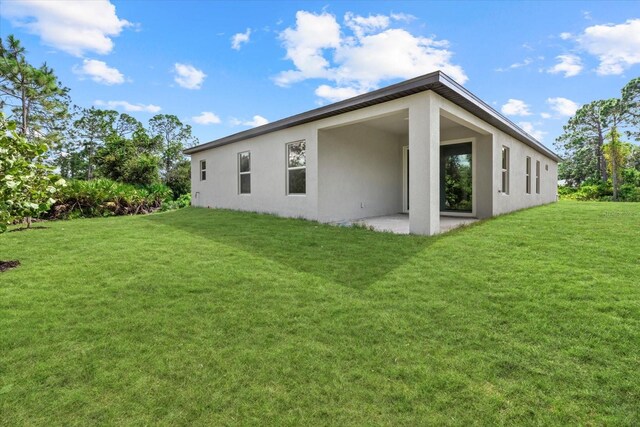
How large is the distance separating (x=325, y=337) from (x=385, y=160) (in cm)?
888

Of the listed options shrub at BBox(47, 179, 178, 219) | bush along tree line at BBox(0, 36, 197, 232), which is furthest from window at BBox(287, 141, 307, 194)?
shrub at BBox(47, 179, 178, 219)

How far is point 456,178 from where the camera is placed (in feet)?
34.0

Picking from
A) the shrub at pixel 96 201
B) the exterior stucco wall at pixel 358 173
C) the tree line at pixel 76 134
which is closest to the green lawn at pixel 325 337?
the exterior stucco wall at pixel 358 173

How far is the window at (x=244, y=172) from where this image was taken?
1129 cm

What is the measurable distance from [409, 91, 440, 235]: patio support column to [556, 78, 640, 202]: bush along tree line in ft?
74.4

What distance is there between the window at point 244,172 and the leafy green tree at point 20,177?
21.1 ft

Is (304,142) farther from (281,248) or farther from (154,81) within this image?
(154,81)

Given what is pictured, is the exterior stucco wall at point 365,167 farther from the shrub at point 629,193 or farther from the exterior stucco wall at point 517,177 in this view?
the shrub at point 629,193

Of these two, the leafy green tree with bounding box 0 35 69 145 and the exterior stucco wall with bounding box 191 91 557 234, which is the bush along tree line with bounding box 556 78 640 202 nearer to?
the exterior stucco wall with bounding box 191 91 557 234

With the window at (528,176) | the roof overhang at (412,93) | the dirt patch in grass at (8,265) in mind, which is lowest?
the dirt patch in grass at (8,265)

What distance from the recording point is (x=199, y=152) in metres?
14.3

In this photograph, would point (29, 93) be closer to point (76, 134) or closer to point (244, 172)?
point (76, 134)

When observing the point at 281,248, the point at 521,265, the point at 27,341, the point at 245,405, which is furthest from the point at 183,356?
the point at 521,265

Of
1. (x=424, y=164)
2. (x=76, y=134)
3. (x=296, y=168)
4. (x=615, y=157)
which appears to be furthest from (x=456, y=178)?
(x=76, y=134)
